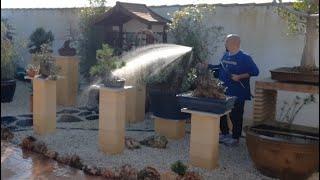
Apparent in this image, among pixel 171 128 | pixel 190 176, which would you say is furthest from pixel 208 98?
pixel 171 128

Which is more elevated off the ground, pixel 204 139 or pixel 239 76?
pixel 239 76

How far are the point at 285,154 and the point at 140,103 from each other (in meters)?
3.31

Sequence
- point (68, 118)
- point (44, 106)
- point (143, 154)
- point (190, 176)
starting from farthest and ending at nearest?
point (68, 118)
point (44, 106)
point (143, 154)
point (190, 176)

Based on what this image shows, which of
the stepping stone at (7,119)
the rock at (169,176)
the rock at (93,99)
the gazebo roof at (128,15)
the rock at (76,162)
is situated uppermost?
the gazebo roof at (128,15)

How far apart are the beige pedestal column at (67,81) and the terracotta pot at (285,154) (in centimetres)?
444

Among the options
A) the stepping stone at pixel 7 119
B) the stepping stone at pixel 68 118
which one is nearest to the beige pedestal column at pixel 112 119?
the stepping stone at pixel 68 118

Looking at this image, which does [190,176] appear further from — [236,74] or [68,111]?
[68,111]

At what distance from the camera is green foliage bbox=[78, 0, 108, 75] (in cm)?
890

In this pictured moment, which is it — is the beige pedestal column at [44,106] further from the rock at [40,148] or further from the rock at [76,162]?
the rock at [76,162]

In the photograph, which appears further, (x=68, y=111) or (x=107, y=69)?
(x=68, y=111)

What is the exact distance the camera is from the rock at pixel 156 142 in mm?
5695

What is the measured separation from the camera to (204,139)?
480 cm

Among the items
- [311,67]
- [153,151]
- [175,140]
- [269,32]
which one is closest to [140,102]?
[175,140]

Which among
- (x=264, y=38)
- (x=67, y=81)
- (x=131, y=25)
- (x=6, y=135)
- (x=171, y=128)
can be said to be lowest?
(x=6, y=135)
